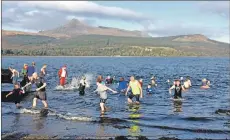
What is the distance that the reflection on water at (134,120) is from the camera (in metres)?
16.7

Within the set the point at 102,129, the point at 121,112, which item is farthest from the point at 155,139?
the point at 121,112

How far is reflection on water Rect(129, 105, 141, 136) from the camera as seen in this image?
54.9ft

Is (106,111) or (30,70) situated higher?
(30,70)

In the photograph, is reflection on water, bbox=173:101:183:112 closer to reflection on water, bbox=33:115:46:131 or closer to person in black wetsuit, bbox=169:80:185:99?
person in black wetsuit, bbox=169:80:185:99

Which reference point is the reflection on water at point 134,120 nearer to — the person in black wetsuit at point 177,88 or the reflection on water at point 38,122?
the reflection on water at point 38,122

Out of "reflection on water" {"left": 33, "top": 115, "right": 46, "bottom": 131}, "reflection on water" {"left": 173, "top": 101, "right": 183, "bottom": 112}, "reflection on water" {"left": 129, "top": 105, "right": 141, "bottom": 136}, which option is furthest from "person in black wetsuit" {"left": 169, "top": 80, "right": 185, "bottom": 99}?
"reflection on water" {"left": 33, "top": 115, "right": 46, "bottom": 131}

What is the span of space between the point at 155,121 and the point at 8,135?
7.95 metres

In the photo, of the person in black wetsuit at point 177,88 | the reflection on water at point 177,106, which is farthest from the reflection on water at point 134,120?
the person in black wetsuit at point 177,88

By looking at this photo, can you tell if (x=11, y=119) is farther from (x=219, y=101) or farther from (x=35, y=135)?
(x=219, y=101)

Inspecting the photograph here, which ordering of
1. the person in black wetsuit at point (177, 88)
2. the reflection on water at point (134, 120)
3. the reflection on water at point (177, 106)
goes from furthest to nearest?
1. the person in black wetsuit at point (177, 88)
2. the reflection on water at point (177, 106)
3. the reflection on water at point (134, 120)

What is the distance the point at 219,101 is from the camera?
31656mm

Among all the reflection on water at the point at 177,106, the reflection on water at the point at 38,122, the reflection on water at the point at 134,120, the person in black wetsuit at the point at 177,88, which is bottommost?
the reflection on water at the point at 177,106

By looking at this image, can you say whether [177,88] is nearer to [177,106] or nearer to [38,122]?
[177,106]

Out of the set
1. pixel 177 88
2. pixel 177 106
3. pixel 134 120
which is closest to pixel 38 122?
pixel 134 120
